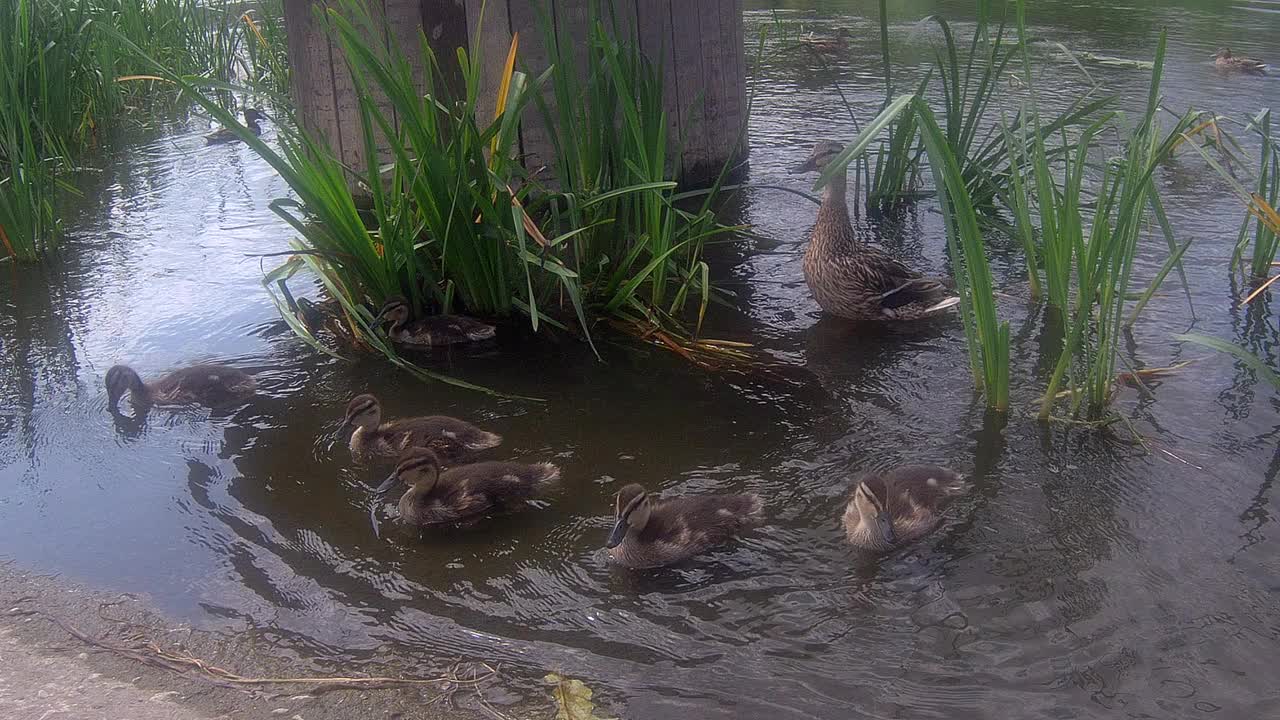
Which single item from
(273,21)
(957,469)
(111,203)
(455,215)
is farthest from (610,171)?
(273,21)

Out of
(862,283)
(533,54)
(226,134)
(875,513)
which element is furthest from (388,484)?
(226,134)

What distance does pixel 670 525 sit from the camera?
10.7ft

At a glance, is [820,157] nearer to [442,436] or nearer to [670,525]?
[442,436]

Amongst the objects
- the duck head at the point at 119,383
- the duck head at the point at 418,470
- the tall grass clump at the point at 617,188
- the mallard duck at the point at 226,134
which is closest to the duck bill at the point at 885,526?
the duck head at the point at 418,470

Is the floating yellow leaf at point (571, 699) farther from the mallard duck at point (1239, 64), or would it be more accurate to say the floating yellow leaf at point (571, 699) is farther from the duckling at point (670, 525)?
the mallard duck at point (1239, 64)

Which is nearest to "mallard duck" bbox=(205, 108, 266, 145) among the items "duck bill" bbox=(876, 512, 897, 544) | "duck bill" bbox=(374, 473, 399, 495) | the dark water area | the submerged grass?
the submerged grass

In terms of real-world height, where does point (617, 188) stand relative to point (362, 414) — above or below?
above

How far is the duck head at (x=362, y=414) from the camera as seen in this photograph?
4020mm

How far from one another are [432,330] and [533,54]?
6.19ft

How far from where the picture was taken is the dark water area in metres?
2.80

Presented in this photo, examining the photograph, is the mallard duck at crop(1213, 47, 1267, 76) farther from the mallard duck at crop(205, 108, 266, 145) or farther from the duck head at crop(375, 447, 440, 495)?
the duck head at crop(375, 447, 440, 495)

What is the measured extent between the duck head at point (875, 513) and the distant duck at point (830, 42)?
814cm

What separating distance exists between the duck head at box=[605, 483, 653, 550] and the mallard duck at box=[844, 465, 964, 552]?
629 millimetres

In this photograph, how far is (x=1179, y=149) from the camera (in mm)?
7168
